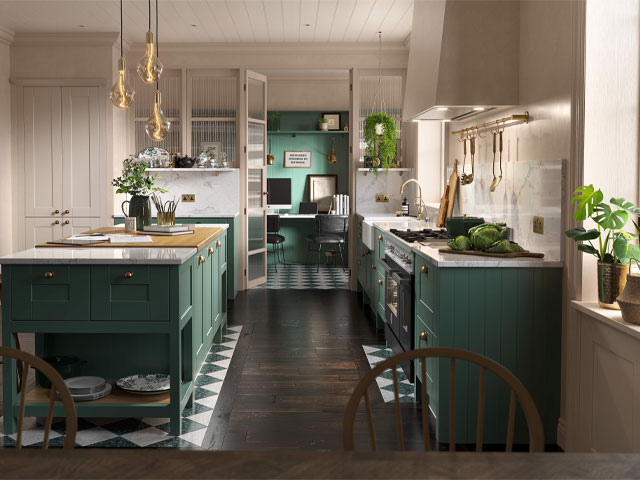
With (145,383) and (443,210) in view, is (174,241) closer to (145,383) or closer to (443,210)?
(145,383)

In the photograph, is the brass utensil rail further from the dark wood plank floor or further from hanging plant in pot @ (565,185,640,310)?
the dark wood plank floor

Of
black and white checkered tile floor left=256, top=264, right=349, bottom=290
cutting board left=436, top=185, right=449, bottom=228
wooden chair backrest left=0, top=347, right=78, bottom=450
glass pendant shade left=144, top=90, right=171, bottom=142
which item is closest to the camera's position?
wooden chair backrest left=0, top=347, right=78, bottom=450

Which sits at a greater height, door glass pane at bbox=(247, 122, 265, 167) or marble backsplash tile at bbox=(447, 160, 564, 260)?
door glass pane at bbox=(247, 122, 265, 167)

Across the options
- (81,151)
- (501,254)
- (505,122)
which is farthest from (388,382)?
(81,151)

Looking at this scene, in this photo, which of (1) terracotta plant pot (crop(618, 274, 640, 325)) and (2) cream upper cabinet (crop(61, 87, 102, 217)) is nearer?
(1) terracotta plant pot (crop(618, 274, 640, 325))

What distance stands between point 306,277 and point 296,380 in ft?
15.8

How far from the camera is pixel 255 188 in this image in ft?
25.9

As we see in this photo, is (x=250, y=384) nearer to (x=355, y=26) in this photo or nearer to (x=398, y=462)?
(x=398, y=462)

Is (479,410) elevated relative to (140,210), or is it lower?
lower

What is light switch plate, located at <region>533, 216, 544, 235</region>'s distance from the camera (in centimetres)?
349

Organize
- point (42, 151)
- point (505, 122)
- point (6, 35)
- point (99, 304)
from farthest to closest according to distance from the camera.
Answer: point (42, 151), point (6, 35), point (505, 122), point (99, 304)

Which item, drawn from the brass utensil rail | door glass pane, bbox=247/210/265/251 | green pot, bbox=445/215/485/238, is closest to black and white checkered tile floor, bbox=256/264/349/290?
door glass pane, bbox=247/210/265/251

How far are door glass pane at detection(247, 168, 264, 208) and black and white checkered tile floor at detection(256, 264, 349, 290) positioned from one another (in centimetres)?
101

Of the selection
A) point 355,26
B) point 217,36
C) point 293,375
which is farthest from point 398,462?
point 217,36
